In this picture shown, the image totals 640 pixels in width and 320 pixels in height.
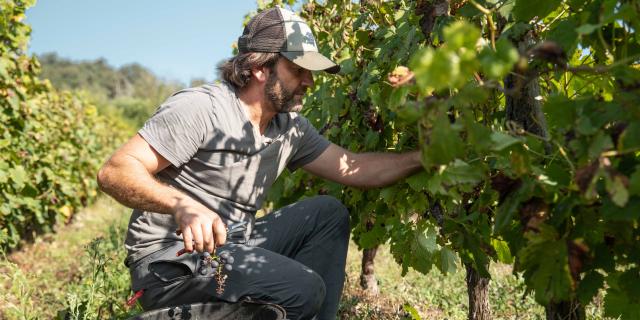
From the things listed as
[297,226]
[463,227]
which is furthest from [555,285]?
[297,226]

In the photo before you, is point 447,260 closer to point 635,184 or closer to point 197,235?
point 197,235

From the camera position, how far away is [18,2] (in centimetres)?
617

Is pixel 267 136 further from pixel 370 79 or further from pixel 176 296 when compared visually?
pixel 176 296

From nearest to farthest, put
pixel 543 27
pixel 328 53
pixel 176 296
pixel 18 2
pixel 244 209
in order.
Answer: pixel 543 27, pixel 176 296, pixel 244 209, pixel 328 53, pixel 18 2

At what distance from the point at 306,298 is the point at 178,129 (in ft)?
2.79

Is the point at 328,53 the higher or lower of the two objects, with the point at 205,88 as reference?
higher

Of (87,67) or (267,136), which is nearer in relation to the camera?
(267,136)

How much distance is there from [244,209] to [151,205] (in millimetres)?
631

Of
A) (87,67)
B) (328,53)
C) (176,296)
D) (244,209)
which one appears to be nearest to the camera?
(176,296)

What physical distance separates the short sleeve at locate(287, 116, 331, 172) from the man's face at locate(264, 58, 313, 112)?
0.19 meters

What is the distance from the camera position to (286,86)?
2869 mm

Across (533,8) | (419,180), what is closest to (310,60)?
(419,180)

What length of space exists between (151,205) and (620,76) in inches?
63.9

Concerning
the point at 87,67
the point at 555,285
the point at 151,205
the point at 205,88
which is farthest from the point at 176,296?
the point at 87,67
